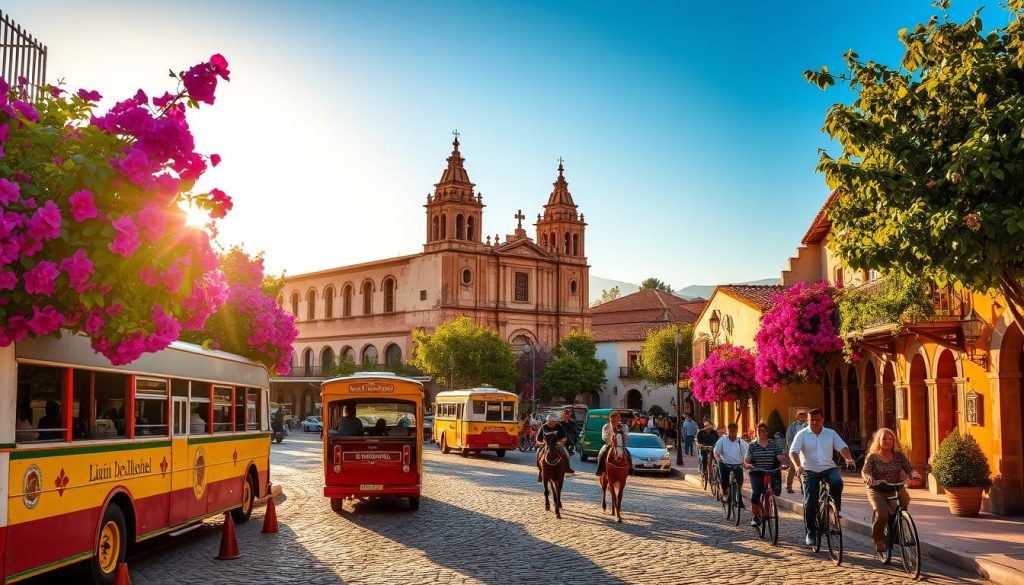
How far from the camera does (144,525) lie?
11977mm

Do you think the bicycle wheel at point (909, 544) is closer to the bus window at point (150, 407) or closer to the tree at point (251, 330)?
the bus window at point (150, 407)

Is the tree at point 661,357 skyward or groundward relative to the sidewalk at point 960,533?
skyward

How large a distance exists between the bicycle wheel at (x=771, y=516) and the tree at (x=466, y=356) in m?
61.1

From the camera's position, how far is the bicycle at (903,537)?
11375 mm

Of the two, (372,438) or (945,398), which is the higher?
(945,398)

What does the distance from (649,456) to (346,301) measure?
69.4 m

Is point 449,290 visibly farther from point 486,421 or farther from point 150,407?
point 150,407

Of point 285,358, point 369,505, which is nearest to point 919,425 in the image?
point 369,505

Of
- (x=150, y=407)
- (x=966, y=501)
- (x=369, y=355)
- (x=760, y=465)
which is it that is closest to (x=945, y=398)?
(x=966, y=501)

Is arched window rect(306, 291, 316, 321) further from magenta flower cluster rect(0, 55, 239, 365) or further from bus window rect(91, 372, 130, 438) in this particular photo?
magenta flower cluster rect(0, 55, 239, 365)

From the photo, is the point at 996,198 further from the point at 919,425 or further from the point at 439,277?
the point at 439,277

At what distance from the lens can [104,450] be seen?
10.8 meters

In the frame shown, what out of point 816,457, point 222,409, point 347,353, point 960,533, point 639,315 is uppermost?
point 639,315

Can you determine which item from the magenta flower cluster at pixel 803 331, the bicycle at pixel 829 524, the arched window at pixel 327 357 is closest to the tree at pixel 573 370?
the arched window at pixel 327 357
